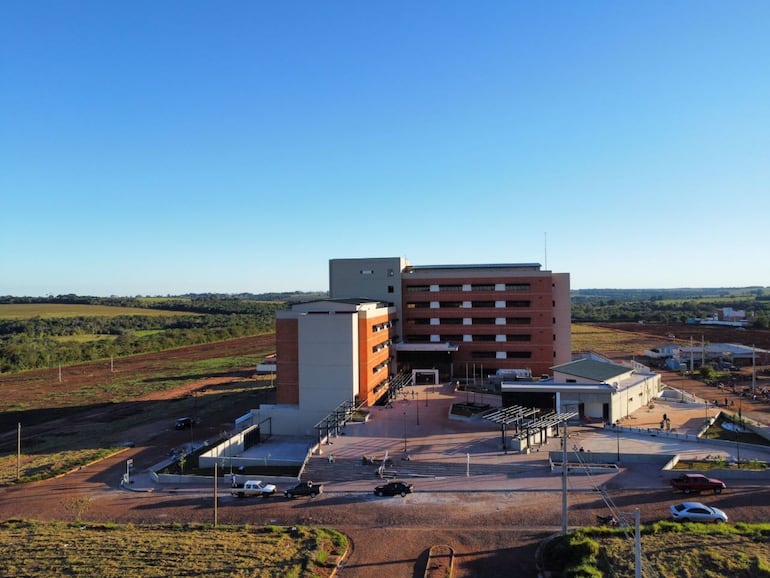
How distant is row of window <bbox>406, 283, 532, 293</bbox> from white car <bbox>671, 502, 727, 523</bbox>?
4618cm

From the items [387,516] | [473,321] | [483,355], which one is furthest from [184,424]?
[483,355]

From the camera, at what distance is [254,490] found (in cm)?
3394

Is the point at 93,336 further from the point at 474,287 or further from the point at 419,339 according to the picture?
the point at 474,287

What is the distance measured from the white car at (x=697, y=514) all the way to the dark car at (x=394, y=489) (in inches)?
604

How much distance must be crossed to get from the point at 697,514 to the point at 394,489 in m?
17.1

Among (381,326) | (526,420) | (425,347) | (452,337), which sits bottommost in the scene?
(526,420)

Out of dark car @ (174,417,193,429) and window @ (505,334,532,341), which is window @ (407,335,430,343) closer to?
window @ (505,334,532,341)

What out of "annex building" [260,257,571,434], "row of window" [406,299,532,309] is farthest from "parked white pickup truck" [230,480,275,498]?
"row of window" [406,299,532,309]

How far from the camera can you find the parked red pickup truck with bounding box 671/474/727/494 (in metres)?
31.3

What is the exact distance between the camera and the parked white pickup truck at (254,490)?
3386cm

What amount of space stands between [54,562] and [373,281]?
5492 cm

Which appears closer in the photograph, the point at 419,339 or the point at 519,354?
the point at 519,354

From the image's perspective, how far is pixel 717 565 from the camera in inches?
849

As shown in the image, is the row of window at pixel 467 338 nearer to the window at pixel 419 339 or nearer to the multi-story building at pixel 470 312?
the window at pixel 419 339
